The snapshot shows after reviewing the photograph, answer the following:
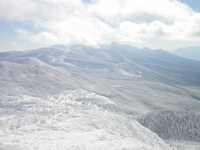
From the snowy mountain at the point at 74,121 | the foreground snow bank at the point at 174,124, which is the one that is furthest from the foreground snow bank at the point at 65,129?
the foreground snow bank at the point at 174,124

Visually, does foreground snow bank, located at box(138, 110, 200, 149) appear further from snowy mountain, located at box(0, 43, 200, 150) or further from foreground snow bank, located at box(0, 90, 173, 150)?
foreground snow bank, located at box(0, 90, 173, 150)

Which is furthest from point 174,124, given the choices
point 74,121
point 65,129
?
point 65,129

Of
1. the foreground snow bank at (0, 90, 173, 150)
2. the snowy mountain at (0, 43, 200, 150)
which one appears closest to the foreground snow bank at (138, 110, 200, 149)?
the snowy mountain at (0, 43, 200, 150)

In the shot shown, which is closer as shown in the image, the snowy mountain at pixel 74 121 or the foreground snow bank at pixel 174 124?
the snowy mountain at pixel 74 121

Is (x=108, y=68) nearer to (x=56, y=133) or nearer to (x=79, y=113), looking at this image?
(x=79, y=113)

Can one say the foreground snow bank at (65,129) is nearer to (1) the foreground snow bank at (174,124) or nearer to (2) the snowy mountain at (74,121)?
(2) the snowy mountain at (74,121)

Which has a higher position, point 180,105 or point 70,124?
point 70,124

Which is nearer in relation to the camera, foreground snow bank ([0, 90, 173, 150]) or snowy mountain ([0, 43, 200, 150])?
foreground snow bank ([0, 90, 173, 150])

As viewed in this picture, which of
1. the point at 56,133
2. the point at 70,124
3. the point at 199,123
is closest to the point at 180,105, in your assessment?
the point at 199,123
